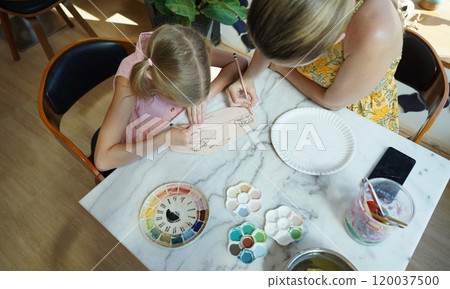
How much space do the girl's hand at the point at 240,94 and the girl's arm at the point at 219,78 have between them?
2.1 inches

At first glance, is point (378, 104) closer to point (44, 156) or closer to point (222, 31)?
point (222, 31)

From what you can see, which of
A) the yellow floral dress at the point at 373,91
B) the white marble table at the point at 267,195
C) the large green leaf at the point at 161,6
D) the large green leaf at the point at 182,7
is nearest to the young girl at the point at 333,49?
the yellow floral dress at the point at 373,91

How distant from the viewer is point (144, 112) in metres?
1.06

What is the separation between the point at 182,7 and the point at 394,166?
1153 millimetres

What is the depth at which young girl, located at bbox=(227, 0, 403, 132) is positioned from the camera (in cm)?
68

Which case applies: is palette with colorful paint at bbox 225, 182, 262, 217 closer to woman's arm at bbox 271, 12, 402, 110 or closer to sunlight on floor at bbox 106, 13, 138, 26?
woman's arm at bbox 271, 12, 402, 110

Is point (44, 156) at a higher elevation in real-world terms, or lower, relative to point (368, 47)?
lower

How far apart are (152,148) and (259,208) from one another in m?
0.36

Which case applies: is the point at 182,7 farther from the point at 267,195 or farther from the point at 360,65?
the point at 267,195

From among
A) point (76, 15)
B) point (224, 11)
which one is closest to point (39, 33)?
point (76, 15)

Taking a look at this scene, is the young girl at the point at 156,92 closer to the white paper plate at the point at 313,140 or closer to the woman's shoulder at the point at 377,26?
the white paper plate at the point at 313,140

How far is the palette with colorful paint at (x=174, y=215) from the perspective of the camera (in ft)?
2.39

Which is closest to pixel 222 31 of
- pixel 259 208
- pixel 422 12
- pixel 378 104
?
pixel 422 12

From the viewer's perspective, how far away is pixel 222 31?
210cm
